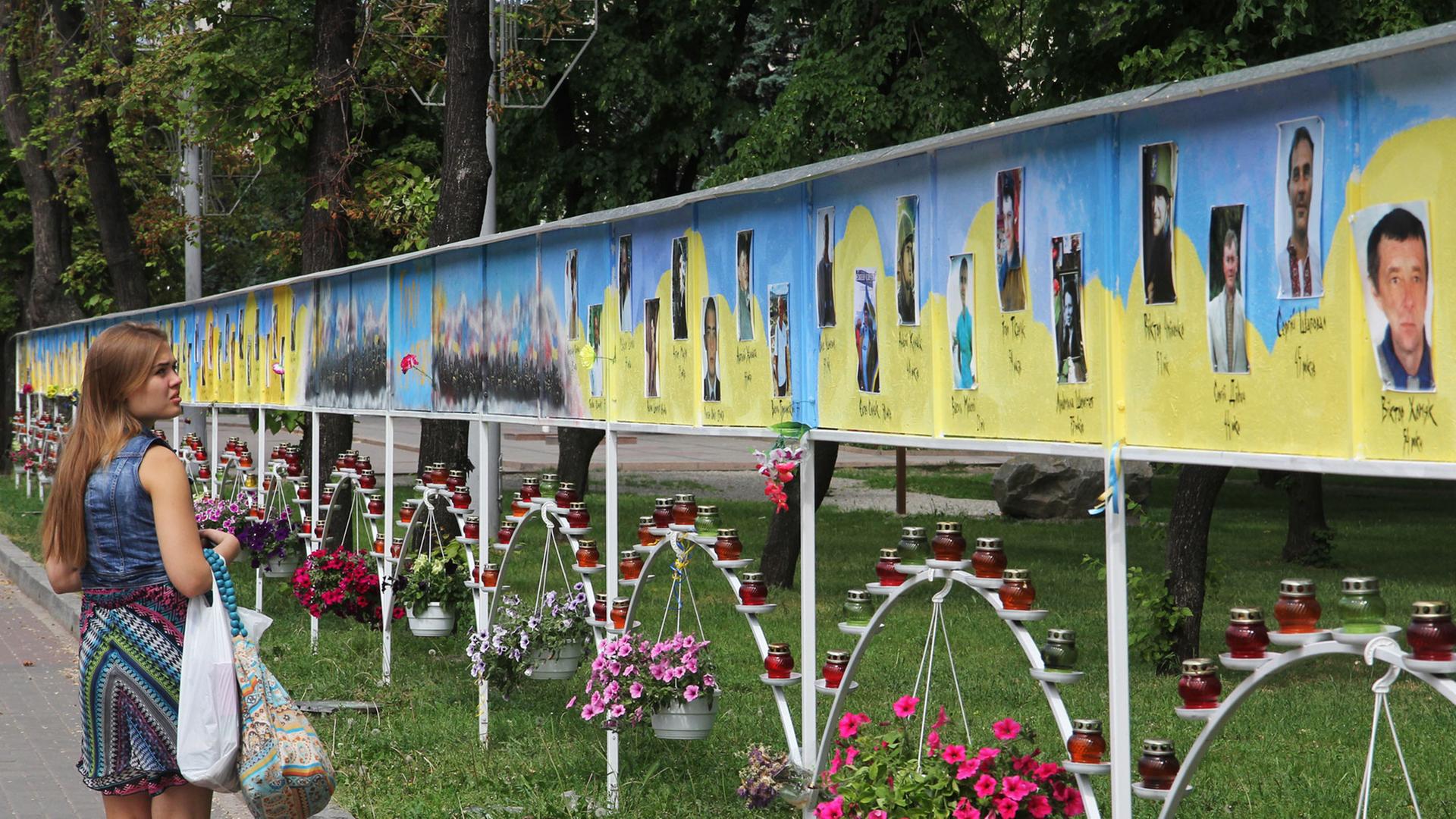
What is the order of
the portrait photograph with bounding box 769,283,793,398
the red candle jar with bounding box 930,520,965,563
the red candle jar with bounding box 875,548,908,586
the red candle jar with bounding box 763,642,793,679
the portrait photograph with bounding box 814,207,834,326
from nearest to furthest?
the red candle jar with bounding box 930,520,965,563, the red candle jar with bounding box 875,548,908,586, the portrait photograph with bounding box 814,207,834,326, the portrait photograph with bounding box 769,283,793,398, the red candle jar with bounding box 763,642,793,679

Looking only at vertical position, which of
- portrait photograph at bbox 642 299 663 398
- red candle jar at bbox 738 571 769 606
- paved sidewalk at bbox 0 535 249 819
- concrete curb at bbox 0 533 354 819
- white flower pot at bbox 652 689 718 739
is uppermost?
portrait photograph at bbox 642 299 663 398

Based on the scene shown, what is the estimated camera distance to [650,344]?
653 cm

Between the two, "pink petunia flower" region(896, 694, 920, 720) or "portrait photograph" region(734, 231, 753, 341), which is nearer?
"pink petunia flower" region(896, 694, 920, 720)

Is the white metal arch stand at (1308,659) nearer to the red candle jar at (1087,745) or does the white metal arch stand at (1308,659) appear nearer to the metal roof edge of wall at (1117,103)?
the red candle jar at (1087,745)

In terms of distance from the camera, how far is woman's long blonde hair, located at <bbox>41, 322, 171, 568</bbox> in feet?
14.8

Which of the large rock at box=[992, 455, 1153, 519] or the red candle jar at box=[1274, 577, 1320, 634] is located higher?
the red candle jar at box=[1274, 577, 1320, 634]

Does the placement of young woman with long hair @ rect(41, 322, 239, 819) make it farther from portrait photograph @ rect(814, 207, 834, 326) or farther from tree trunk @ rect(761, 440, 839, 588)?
tree trunk @ rect(761, 440, 839, 588)

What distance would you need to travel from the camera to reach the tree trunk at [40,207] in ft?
83.2

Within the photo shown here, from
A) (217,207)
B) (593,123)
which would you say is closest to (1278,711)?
(593,123)

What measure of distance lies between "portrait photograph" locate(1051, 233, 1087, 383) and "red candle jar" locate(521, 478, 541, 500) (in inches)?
172

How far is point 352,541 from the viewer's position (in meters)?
11.9

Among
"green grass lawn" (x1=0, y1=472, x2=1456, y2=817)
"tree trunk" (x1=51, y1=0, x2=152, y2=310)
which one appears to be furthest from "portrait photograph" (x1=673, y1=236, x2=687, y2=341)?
"tree trunk" (x1=51, y1=0, x2=152, y2=310)

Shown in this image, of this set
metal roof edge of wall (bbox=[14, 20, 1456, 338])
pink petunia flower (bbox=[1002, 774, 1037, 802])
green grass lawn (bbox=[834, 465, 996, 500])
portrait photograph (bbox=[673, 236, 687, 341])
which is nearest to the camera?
metal roof edge of wall (bbox=[14, 20, 1456, 338])

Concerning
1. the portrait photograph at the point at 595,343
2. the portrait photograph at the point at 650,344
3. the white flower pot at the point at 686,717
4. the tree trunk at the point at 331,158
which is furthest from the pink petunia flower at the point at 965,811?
the tree trunk at the point at 331,158
